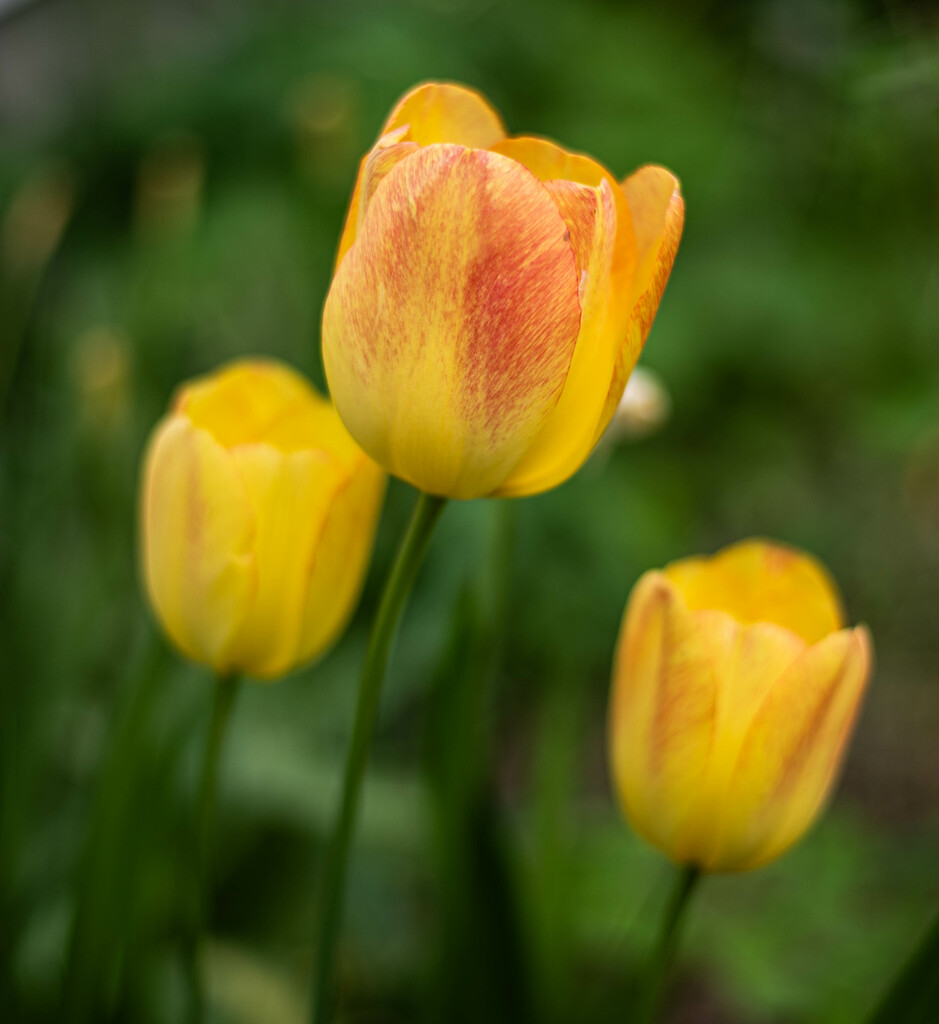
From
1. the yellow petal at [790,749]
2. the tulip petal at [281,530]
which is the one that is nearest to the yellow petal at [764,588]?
the yellow petal at [790,749]

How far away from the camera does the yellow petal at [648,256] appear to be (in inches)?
11.9

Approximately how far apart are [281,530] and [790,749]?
195mm

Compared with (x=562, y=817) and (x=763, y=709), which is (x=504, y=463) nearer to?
(x=763, y=709)

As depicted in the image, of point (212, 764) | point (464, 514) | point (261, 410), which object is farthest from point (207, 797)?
point (464, 514)

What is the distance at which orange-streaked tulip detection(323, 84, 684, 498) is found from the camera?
11.5 inches

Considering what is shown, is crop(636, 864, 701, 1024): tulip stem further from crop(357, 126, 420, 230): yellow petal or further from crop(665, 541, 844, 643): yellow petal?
crop(357, 126, 420, 230): yellow petal

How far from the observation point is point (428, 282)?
0.30 m

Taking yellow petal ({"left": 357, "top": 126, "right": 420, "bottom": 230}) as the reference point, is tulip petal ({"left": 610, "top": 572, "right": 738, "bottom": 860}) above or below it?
below

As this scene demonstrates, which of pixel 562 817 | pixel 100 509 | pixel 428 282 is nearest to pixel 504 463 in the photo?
pixel 428 282

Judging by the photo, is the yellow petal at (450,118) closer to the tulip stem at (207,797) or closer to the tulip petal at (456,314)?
the tulip petal at (456,314)

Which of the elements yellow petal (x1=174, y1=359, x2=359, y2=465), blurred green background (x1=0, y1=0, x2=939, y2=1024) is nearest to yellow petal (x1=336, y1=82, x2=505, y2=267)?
yellow petal (x1=174, y1=359, x2=359, y2=465)

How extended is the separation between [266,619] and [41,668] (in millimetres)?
508

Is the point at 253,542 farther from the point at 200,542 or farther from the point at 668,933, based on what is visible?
the point at 668,933

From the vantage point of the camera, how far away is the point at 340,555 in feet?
1.30
